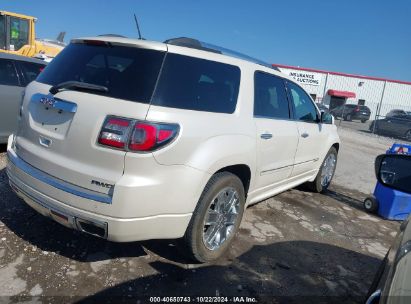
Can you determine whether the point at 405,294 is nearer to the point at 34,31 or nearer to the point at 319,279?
the point at 319,279

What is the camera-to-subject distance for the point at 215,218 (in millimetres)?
3439

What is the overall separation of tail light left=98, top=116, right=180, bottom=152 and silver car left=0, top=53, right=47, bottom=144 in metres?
4.11

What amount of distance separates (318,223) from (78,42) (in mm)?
3636

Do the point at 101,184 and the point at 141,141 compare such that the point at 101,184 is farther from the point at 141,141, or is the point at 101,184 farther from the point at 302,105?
the point at 302,105

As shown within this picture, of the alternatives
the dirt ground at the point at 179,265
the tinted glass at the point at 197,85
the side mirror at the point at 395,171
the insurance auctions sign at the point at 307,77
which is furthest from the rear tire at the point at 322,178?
the insurance auctions sign at the point at 307,77

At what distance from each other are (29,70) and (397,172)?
19.4ft

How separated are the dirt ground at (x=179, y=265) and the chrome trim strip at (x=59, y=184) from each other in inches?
30.5

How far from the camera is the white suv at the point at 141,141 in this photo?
2.67 metres

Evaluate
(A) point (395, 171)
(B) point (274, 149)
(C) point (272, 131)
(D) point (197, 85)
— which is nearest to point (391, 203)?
(B) point (274, 149)

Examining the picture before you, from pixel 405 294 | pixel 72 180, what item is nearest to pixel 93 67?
pixel 72 180

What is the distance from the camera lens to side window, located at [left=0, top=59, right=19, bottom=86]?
6.03m

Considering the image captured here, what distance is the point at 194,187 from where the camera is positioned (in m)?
2.95

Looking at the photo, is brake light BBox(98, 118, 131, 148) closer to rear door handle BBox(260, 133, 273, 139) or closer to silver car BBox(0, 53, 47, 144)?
rear door handle BBox(260, 133, 273, 139)

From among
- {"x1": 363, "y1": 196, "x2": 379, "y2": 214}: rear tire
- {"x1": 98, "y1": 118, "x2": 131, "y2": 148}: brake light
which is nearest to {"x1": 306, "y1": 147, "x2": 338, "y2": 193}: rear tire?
{"x1": 363, "y1": 196, "x2": 379, "y2": 214}: rear tire
